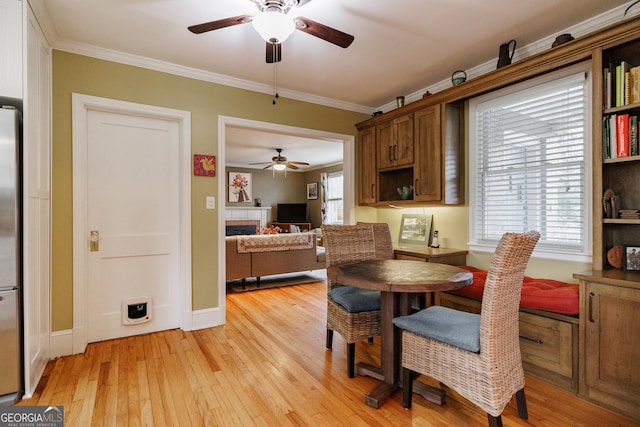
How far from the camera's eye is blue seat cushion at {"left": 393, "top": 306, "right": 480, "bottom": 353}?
1683 millimetres

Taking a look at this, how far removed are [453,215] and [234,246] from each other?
2998mm

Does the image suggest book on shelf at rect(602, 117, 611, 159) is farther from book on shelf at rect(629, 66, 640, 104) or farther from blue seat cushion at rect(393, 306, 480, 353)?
blue seat cushion at rect(393, 306, 480, 353)

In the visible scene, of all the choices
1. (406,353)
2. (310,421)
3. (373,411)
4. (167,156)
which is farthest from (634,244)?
(167,156)

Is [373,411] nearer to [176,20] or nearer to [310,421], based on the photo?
[310,421]

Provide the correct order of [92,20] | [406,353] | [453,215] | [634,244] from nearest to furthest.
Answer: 1. [406,353]
2. [634,244]
3. [92,20]
4. [453,215]

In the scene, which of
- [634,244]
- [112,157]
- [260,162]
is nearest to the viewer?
[634,244]

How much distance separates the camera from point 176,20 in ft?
8.07

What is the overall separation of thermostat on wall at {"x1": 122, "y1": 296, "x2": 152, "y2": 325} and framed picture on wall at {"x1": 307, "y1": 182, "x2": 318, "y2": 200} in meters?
7.02

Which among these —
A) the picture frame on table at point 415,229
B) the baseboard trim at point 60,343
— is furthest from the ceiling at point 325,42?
the baseboard trim at point 60,343

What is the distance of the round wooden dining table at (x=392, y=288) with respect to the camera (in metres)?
1.83

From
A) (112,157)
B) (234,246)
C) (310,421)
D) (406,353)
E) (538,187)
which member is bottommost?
(310,421)

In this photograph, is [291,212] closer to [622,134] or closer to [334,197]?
[334,197]

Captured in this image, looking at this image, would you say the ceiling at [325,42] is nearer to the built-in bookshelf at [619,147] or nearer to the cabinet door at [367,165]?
the built-in bookshelf at [619,147]

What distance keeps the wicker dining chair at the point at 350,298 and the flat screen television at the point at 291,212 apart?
7.12 meters
